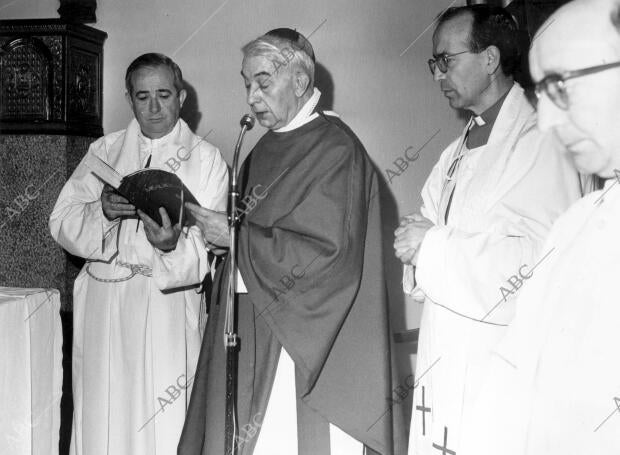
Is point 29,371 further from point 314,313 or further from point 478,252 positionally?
point 478,252

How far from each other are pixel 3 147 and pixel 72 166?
0.42 metres

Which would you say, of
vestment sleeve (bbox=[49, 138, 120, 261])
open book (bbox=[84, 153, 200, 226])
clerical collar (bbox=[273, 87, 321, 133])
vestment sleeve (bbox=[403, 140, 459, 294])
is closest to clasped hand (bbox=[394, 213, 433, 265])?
vestment sleeve (bbox=[403, 140, 459, 294])

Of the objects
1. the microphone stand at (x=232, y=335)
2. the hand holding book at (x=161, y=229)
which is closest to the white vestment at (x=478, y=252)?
the microphone stand at (x=232, y=335)

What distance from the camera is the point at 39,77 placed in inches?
180

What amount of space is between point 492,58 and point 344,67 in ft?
6.41

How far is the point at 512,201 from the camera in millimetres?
2557

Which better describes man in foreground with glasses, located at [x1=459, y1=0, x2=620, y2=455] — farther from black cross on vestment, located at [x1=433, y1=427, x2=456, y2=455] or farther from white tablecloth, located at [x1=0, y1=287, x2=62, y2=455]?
white tablecloth, located at [x1=0, y1=287, x2=62, y2=455]

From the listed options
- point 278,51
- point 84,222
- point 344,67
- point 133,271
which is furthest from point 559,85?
point 344,67

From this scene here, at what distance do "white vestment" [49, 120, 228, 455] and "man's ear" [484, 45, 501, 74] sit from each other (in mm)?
1534

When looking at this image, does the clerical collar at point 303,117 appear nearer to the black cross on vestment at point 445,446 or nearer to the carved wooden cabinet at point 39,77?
the black cross on vestment at point 445,446

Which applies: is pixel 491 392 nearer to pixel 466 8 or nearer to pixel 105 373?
pixel 466 8

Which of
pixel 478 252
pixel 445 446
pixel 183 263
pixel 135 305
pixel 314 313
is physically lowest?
pixel 445 446

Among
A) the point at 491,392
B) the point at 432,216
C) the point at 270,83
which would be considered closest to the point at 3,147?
the point at 270,83

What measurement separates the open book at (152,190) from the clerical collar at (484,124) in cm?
117
